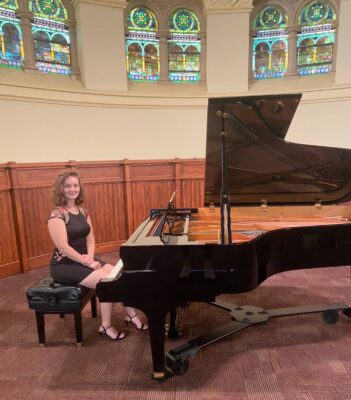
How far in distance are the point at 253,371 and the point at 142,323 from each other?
3.33 feet

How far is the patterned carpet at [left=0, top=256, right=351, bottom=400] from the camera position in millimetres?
1856

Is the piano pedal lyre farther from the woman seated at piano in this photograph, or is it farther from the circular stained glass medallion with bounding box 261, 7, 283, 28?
the circular stained glass medallion with bounding box 261, 7, 283, 28

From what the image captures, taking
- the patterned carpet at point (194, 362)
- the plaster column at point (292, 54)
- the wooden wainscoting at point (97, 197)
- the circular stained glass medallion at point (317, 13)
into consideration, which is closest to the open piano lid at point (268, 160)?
the patterned carpet at point (194, 362)

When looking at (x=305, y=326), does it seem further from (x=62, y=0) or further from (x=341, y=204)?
(x=62, y=0)

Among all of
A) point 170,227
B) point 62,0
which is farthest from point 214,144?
point 62,0

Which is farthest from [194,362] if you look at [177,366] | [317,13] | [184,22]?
[317,13]

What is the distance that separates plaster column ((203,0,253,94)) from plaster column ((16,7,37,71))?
3130 mm

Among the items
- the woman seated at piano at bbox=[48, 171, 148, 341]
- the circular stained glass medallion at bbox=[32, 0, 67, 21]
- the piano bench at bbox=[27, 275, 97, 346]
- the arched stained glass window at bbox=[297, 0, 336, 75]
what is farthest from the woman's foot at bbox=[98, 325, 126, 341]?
the arched stained glass window at bbox=[297, 0, 336, 75]

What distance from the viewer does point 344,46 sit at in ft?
17.7

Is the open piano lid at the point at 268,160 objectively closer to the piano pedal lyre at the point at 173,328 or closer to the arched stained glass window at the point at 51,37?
the piano pedal lyre at the point at 173,328

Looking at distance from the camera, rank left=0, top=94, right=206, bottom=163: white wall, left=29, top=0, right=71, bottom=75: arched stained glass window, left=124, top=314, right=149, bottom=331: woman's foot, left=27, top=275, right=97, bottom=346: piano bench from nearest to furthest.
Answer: left=27, top=275, right=97, bottom=346: piano bench, left=124, top=314, right=149, bottom=331: woman's foot, left=0, top=94, right=206, bottom=163: white wall, left=29, top=0, right=71, bottom=75: arched stained glass window

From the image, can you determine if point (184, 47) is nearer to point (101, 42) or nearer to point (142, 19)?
point (142, 19)

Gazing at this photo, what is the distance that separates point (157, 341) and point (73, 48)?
5416 mm

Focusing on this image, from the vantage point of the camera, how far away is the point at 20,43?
16.9ft
